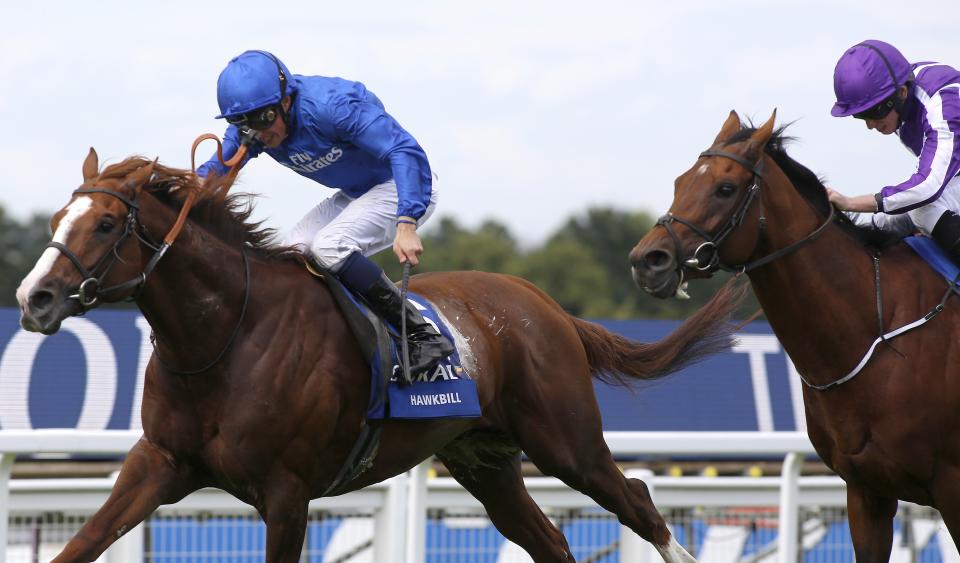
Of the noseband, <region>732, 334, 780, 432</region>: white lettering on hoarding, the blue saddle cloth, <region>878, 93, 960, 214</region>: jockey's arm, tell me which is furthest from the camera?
<region>732, 334, 780, 432</region>: white lettering on hoarding

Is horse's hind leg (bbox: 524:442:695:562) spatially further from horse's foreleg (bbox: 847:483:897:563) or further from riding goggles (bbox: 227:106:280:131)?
riding goggles (bbox: 227:106:280:131)

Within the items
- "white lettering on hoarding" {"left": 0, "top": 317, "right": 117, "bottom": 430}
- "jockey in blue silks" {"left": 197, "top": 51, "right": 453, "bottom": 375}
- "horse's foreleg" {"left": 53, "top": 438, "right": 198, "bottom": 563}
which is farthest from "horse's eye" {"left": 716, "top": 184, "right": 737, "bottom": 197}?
"white lettering on hoarding" {"left": 0, "top": 317, "right": 117, "bottom": 430}

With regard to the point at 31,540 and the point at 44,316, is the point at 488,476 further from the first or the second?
the point at 44,316

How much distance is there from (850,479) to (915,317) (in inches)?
22.9

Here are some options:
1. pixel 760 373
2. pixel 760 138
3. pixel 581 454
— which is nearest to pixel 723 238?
pixel 760 138

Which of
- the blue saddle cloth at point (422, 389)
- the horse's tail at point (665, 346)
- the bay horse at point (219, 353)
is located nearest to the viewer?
the bay horse at point (219, 353)

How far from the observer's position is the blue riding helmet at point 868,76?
4.36 m

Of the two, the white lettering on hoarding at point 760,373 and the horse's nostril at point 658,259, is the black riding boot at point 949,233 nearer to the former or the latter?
the horse's nostril at point 658,259

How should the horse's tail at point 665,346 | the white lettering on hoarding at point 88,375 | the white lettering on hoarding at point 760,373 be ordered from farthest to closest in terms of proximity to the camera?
the white lettering on hoarding at point 760,373 → the white lettering on hoarding at point 88,375 → the horse's tail at point 665,346

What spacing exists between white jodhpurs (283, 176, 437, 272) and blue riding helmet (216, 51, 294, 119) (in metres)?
0.51

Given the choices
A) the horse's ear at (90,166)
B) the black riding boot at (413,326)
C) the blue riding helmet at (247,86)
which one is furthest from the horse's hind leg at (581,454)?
the horse's ear at (90,166)

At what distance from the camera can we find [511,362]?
5.01 meters

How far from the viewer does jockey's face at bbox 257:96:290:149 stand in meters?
4.52

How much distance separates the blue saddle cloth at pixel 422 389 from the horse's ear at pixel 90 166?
94cm
